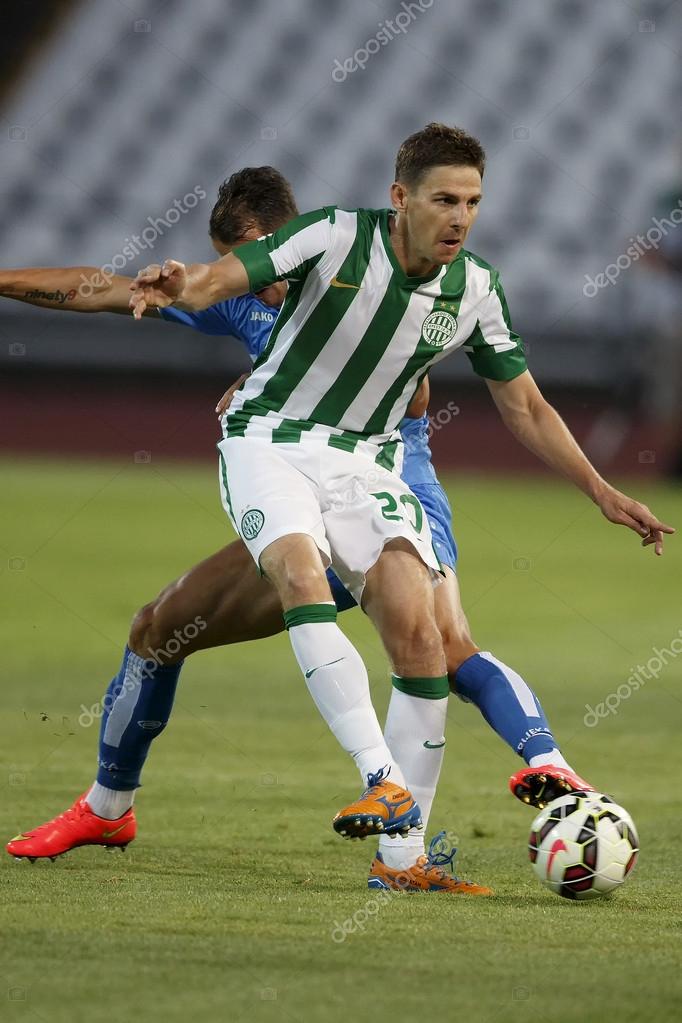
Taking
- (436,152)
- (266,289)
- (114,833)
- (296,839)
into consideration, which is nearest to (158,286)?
(436,152)

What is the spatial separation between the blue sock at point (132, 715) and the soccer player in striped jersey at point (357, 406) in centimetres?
70

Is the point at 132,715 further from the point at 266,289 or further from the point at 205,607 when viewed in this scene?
the point at 266,289

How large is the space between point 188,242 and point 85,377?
3.58 meters

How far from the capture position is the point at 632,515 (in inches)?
166

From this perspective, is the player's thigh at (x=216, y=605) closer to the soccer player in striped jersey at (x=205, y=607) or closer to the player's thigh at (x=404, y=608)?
the soccer player in striped jersey at (x=205, y=607)

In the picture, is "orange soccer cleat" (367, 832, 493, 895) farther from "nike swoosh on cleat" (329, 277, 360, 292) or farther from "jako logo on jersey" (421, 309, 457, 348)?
"nike swoosh on cleat" (329, 277, 360, 292)

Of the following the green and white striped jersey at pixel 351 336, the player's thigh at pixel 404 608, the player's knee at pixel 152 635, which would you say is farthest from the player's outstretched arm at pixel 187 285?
the player's knee at pixel 152 635

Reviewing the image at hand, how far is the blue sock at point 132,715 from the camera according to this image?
178 inches

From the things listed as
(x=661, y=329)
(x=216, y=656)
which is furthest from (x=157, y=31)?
(x=216, y=656)

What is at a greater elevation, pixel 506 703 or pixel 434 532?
pixel 434 532

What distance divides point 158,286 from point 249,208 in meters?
1.22

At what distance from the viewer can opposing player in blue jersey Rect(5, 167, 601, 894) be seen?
159 inches

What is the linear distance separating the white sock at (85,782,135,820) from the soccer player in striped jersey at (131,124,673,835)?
0.87 metres

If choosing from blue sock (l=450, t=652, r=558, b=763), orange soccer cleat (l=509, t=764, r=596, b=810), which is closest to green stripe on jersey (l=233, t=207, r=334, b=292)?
blue sock (l=450, t=652, r=558, b=763)
